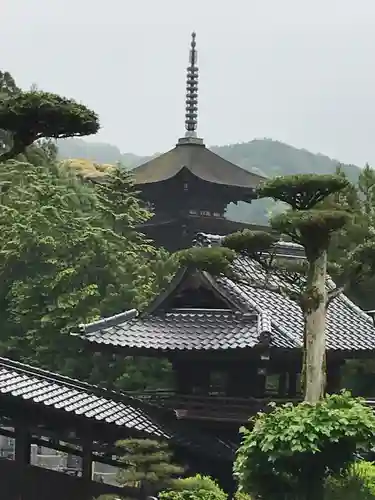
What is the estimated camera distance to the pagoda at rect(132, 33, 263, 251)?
28438 millimetres

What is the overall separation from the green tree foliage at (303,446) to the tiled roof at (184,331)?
3.82m

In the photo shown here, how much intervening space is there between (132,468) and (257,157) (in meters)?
128

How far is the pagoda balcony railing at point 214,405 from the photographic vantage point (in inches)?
545

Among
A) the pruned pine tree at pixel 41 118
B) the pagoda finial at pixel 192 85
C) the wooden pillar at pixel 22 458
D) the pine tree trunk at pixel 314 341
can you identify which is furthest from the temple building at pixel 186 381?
the pagoda finial at pixel 192 85

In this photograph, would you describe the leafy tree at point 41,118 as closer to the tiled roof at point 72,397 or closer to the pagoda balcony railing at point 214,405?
the tiled roof at point 72,397

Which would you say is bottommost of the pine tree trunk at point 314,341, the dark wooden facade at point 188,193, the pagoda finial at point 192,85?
the pine tree trunk at point 314,341

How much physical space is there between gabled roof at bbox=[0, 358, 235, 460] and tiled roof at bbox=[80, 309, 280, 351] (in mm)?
1165

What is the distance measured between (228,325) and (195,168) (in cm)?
1465

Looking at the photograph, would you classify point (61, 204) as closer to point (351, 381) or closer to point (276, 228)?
point (351, 381)

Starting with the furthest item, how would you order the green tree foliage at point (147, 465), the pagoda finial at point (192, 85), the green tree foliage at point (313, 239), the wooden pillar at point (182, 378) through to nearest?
the pagoda finial at point (192, 85)
the wooden pillar at point (182, 378)
the green tree foliage at point (147, 465)
the green tree foliage at point (313, 239)

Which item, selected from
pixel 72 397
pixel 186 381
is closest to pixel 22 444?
pixel 72 397

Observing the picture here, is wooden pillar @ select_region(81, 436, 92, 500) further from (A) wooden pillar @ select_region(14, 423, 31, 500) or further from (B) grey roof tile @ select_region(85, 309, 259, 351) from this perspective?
(B) grey roof tile @ select_region(85, 309, 259, 351)

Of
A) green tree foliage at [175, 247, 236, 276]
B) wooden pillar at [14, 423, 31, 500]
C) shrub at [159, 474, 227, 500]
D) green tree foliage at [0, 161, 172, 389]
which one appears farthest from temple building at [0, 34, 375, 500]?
green tree foliage at [0, 161, 172, 389]

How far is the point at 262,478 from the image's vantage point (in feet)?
32.3
